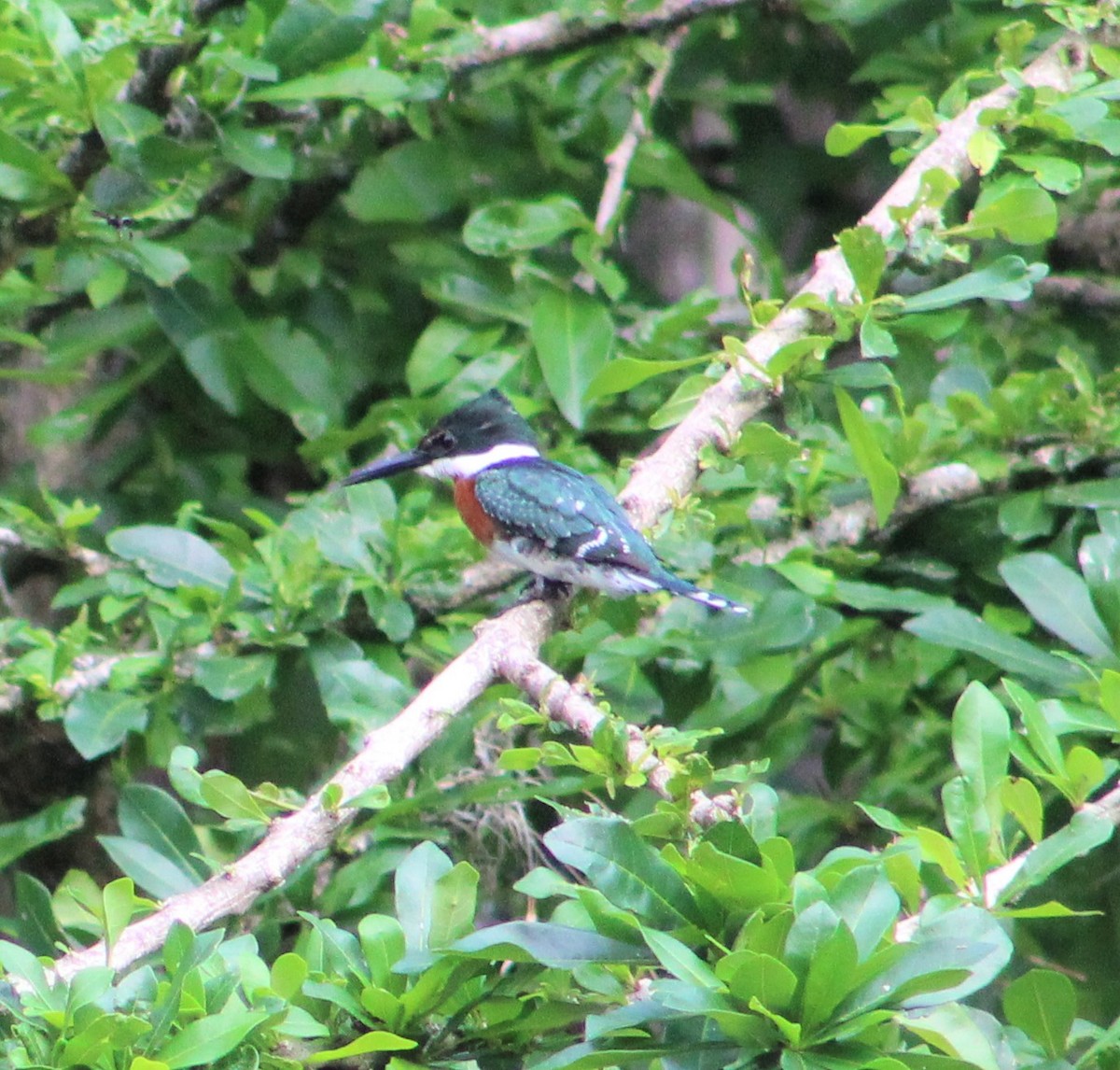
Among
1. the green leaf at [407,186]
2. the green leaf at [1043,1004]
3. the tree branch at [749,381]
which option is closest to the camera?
the green leaf at [1043,1004]

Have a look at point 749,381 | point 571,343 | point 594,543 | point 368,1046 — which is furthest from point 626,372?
point 368,1046

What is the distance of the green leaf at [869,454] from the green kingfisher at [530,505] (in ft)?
1.06

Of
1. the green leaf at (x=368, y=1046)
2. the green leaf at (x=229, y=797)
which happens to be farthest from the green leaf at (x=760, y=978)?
the green leaf at (x=229, y=797)

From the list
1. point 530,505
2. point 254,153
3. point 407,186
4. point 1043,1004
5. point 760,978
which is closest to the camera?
point 760,978

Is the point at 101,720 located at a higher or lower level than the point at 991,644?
higher

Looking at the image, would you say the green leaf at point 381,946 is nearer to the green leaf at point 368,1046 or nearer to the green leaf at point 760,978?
the green leaf at point 368,1046

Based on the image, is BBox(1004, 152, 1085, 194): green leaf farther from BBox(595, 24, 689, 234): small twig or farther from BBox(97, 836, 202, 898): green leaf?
BBox(97, 836, 202, 898): green leaf

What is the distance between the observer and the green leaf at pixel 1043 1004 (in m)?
1.57

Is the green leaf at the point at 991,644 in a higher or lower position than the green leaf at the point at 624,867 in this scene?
lower

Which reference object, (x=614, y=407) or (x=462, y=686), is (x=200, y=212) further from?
(x=462, y=686)

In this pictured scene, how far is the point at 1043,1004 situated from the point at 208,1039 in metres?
0.89

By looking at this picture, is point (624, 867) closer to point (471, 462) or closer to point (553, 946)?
point (553, 946)

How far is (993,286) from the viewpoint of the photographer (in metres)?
2.22

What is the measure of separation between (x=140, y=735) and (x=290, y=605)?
48 centimetres
